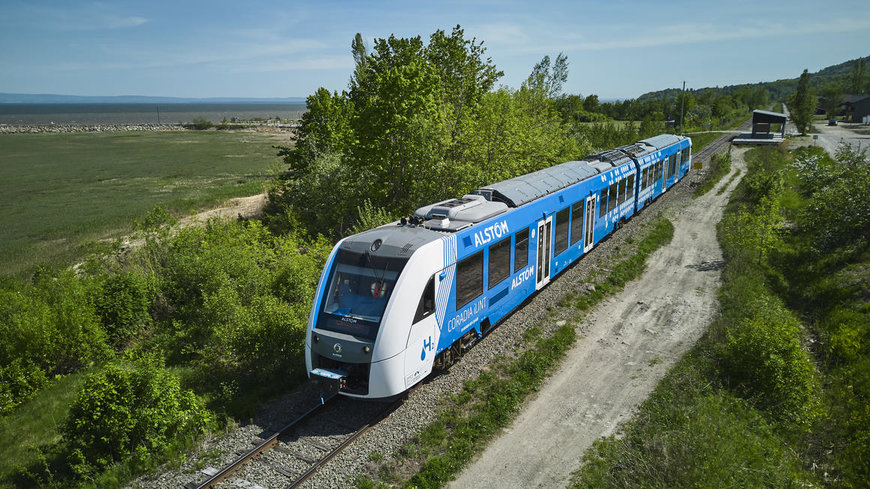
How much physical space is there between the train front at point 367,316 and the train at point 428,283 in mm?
21

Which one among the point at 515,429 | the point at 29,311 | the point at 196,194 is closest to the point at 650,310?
the point at 515,429

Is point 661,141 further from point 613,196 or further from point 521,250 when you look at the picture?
point 521,250

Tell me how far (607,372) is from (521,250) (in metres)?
4.10

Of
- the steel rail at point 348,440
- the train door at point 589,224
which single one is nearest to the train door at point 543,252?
the train door at point 589,224

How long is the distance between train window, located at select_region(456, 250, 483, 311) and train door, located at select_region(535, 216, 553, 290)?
3637 mm

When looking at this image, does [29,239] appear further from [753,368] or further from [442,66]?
[753,368]

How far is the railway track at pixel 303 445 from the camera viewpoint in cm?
861

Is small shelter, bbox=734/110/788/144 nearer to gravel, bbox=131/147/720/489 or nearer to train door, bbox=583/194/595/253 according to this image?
train door, bbox=583/194/595/253

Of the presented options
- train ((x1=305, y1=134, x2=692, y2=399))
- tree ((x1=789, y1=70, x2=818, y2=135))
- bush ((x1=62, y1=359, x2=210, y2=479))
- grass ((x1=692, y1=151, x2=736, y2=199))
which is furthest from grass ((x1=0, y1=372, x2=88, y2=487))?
tree ((x1=789, y1=70, x2=818, y2=135))

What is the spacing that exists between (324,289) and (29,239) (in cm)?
3396

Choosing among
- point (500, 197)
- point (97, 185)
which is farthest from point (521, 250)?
point (97, 185)

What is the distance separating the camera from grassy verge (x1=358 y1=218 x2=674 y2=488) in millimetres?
8734

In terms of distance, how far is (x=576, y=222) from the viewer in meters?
18.1

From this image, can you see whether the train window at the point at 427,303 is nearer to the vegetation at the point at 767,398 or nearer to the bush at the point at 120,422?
the vegetation at the point at 767,398
